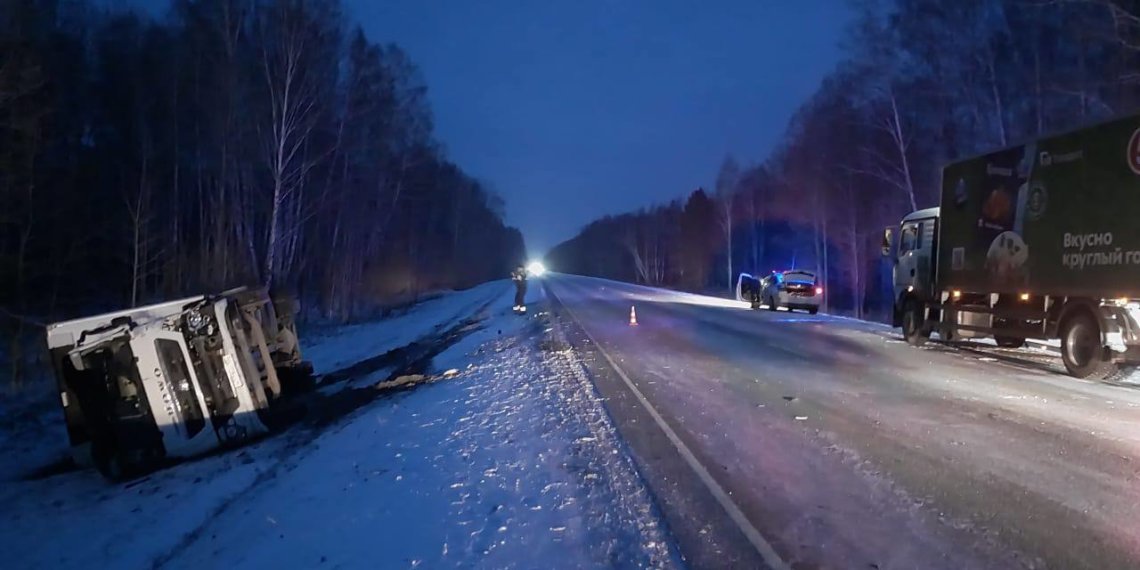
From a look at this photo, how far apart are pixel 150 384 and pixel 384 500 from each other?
12.7ft

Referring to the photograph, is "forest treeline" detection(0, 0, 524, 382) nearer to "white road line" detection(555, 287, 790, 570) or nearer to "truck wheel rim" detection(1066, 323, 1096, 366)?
Answer: "white road line" detection(555, 287, 790, 570)

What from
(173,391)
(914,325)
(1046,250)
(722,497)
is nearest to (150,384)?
(173,391)

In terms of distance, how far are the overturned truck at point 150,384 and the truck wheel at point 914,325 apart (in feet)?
48.9

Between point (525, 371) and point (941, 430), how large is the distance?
703 cm

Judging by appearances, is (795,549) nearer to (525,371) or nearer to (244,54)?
(525,371)

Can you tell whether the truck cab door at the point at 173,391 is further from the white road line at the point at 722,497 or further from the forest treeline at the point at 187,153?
the forest treeline at the point at 187,153

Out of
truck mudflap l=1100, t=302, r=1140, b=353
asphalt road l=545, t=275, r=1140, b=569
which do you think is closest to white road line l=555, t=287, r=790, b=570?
→ asphalt road l=545, t=275, r=1140, b=569

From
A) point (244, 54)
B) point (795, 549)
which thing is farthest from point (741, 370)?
point (244, 54)

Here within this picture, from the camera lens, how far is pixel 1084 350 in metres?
11.8

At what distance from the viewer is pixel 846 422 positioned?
27.1 feet

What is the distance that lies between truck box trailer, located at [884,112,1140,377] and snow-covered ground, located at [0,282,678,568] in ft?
27.0

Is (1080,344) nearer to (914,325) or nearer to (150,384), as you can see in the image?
(914,325)

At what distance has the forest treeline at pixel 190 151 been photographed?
74.6 feet

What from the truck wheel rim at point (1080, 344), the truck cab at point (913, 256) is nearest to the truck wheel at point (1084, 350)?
the truck wheel rim at point (1080, 344)
